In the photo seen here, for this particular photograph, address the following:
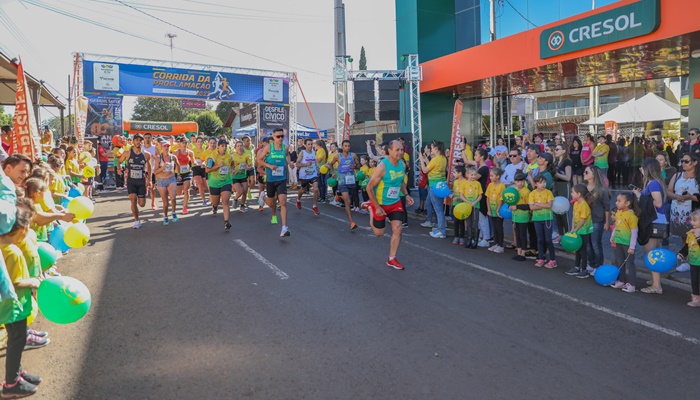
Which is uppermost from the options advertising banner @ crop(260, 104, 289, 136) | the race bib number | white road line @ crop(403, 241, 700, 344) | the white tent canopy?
A: advertising banner @ crop(260, 104, 289, 136)

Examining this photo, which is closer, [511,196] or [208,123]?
[511,196]

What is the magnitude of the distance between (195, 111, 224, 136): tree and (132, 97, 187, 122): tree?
726 centimetres

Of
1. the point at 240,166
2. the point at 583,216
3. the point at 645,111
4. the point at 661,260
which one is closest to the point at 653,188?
the point at 583,216

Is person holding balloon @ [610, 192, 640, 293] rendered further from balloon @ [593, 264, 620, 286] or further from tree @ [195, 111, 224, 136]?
tree @ [195, 111, 224, 136]

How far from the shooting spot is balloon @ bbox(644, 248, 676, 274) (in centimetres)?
615

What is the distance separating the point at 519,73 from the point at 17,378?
51.2 ft

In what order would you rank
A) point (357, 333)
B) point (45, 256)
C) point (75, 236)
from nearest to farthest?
1. point (45, 256)
2. point (357, 333)
3. point (75, 236)

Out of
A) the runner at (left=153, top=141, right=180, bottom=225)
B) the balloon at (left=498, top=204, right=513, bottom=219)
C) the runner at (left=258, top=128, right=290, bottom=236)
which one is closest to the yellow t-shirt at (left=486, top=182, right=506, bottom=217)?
the balloon at (left=498, top=204, right=513, bottom=219)

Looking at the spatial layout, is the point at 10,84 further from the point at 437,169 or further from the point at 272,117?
the point at 437,169

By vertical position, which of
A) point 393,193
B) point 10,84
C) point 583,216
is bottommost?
point 583,216

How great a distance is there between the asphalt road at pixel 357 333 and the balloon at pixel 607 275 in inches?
4.3

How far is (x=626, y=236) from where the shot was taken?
21.9 ft

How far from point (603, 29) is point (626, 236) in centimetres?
828

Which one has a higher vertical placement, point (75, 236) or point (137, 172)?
point (137, 172)
